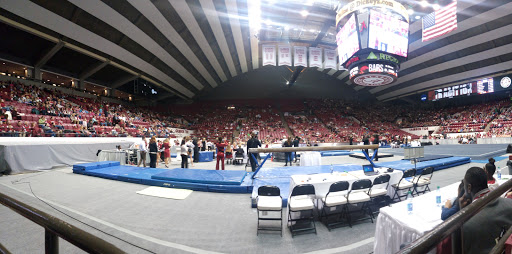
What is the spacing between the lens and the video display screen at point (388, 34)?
11551 millimetres

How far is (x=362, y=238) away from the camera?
3.43 m

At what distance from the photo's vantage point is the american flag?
12.3 meters

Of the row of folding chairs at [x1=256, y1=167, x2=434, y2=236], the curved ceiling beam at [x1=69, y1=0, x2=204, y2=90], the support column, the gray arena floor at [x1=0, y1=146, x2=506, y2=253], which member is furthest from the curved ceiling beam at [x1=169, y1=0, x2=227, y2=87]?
the row of folding chairs at [x1=256, y1=167, x2=434, y2=236]

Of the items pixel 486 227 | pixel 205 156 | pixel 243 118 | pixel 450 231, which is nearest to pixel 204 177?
pixel 486 227

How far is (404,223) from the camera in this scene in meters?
2.41

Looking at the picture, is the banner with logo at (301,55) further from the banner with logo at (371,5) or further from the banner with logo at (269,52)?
the banner with logo at (371,5)

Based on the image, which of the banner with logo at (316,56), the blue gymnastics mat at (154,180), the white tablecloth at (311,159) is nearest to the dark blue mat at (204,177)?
the blue gymnastics mat at (154,180)

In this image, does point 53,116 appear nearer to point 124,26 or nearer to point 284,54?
A: point 124,26

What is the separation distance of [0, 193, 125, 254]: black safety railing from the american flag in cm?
1867

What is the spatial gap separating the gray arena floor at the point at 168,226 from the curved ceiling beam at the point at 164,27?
1177cm

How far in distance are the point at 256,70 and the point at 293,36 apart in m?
10.1

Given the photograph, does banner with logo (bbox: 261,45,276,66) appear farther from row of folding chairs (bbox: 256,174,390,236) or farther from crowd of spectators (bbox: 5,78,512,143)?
row of folding chairs (bbox: 256,174,390,236)

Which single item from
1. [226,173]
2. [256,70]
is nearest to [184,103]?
[256,70]

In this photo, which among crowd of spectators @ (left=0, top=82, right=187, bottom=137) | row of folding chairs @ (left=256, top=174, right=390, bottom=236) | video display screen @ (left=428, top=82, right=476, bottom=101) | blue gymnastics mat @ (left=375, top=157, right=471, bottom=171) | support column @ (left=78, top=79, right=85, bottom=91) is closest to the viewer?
row of folding chairs @ (left=256, top=174, right=390, bottom=236)
